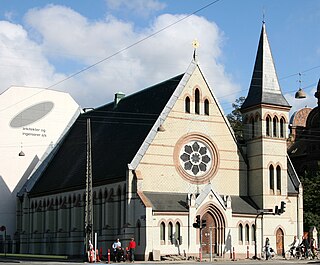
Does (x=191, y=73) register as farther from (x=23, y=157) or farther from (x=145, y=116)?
(x=23, y=157)

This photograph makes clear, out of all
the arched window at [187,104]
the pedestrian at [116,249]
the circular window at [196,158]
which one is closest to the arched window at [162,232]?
the pedestrian at [116,249]

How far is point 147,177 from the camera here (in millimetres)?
55281

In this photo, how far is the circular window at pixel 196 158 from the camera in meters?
57.1

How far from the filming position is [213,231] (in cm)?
5619

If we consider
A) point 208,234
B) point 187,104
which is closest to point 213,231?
point 208,234

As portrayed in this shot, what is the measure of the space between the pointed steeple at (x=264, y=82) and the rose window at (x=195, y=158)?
5.61 m

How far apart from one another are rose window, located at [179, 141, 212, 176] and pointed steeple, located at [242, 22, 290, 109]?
18.4 feet

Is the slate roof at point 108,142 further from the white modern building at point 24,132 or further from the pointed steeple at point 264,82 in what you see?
the pointed steeple at point 264,82

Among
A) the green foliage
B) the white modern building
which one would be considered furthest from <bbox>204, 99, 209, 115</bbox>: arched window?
the white modern building

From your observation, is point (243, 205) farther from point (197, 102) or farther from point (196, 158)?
point (197, 102)

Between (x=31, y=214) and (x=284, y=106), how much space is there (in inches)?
1090

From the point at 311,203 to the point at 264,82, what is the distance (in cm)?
1946

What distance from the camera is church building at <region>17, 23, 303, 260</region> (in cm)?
5428

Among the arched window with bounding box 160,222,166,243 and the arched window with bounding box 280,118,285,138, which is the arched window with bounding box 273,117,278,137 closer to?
the arched window with bounding box 280,118,285,138
